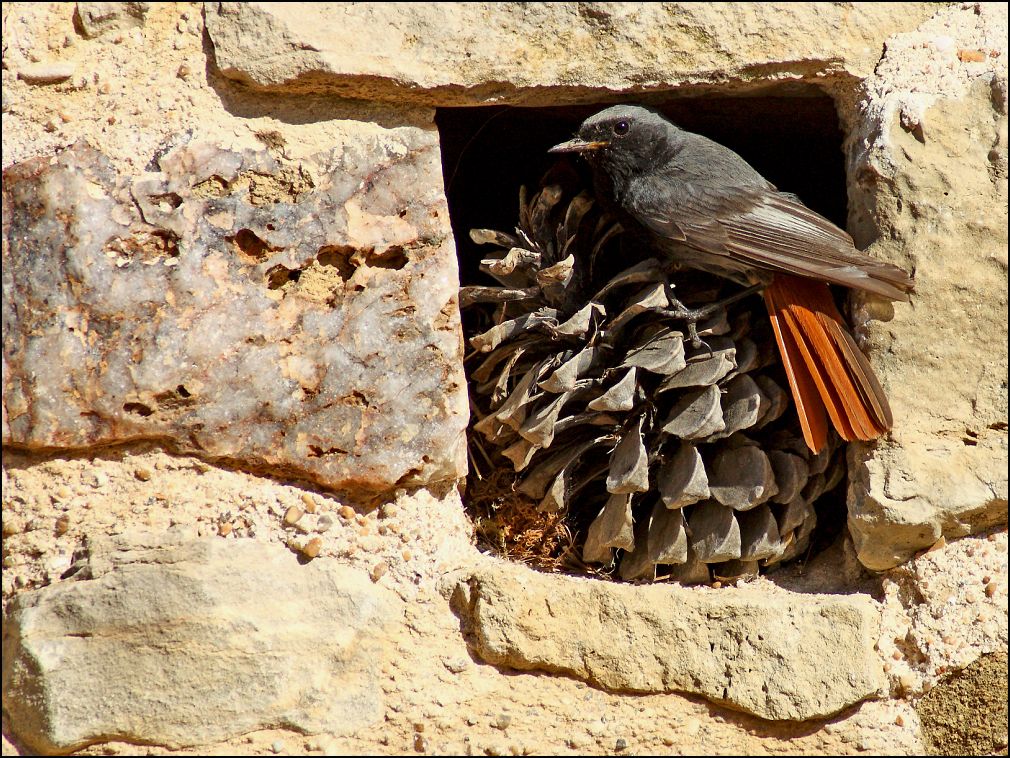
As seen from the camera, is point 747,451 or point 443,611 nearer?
point 443,611

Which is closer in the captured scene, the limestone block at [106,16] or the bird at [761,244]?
the limestone block at [106,16]

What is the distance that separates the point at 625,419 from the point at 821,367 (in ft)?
1.60

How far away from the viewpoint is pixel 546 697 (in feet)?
6.48

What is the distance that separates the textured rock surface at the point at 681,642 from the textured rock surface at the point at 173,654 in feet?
1.09

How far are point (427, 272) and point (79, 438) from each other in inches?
30.5

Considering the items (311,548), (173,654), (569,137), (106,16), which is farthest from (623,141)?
(173,654)

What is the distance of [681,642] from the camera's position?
204 cm

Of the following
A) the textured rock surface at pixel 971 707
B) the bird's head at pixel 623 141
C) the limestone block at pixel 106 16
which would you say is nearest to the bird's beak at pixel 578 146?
the bird's head at pixel 623 141

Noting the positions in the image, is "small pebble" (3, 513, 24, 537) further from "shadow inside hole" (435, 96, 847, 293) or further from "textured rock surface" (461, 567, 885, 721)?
"shadow inside hole" (435, 96, 847, 293)

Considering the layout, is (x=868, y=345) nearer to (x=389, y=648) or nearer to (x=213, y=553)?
(x=389, y=648)

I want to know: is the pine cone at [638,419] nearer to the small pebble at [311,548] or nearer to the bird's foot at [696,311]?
the bird's foot at [696,311]

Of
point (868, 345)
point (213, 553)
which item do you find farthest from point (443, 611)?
point (868, 345)

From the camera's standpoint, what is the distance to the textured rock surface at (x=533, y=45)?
203 centimetres

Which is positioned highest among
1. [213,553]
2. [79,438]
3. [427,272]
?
[427,272]
